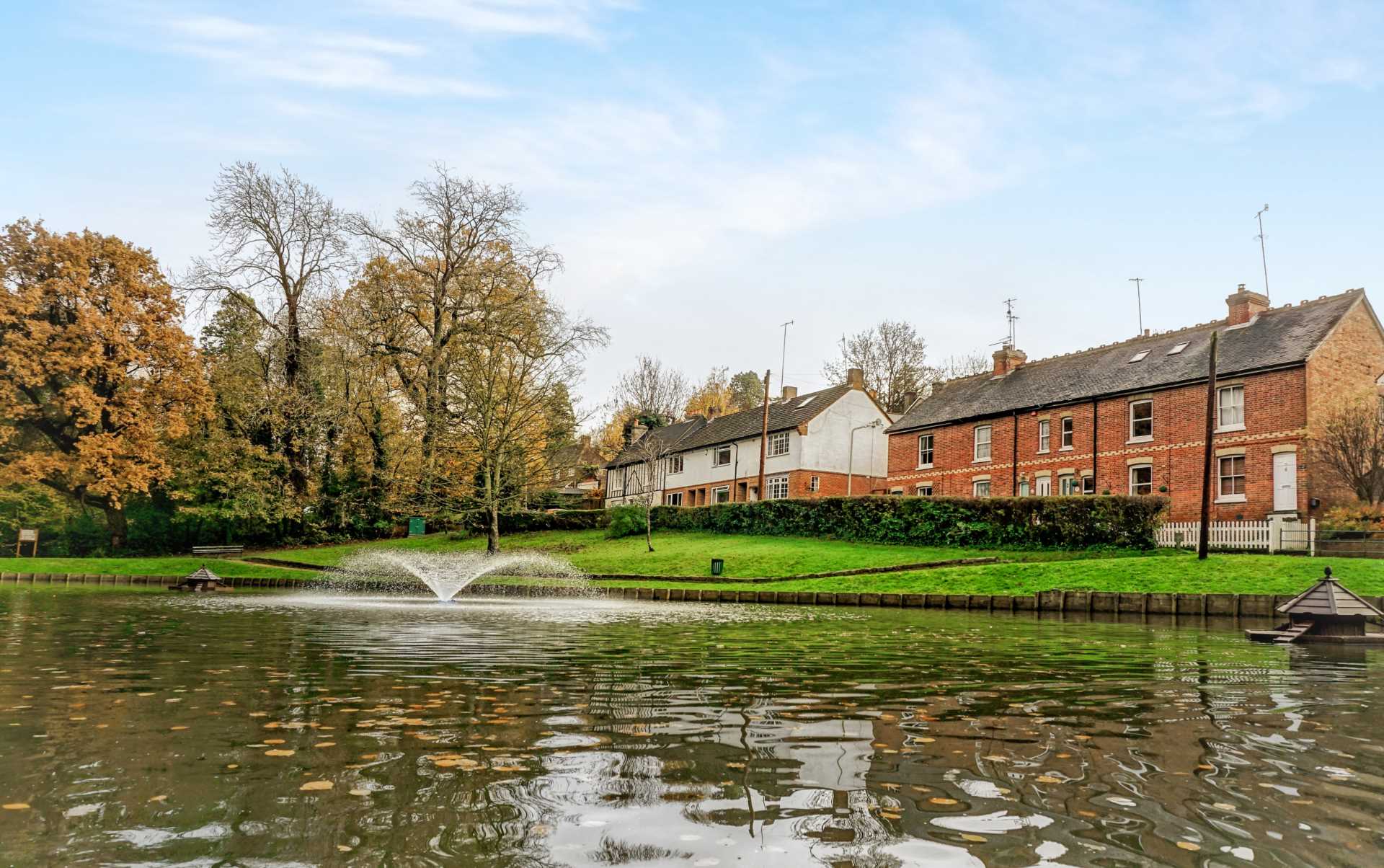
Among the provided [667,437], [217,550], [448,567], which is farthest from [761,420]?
[217,550]

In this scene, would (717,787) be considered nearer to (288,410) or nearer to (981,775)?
(981,775)

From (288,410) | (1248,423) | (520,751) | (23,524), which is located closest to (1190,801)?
(520,751)

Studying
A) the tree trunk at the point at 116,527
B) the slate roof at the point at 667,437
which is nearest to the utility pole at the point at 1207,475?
the slate roof at the point at 667,437

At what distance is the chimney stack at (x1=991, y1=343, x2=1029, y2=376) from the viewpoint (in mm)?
50812

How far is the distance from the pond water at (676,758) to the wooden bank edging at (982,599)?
1067 cm

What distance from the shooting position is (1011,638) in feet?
A: 50.3

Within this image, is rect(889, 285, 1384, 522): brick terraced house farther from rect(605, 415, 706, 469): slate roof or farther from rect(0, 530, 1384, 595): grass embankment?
rect(605, 415, 706, 469): slate roof

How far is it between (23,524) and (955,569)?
42.2m

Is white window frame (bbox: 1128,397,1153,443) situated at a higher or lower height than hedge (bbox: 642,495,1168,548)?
higher

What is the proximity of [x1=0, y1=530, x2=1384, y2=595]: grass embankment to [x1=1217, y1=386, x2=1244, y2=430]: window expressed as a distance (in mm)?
8979

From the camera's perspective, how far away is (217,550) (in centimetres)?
4325

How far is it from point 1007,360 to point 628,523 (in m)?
23.0

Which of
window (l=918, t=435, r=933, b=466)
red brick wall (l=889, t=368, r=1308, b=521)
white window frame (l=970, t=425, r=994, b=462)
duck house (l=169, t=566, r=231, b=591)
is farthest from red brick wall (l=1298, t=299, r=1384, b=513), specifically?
duck house (l=169, t=566, r=231, b=591)

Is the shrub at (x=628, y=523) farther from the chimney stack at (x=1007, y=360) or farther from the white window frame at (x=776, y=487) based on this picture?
the chimney stack at (x=1007, y=360)
